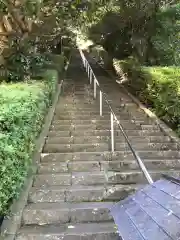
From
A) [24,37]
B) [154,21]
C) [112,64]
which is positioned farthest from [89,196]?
[112,64]

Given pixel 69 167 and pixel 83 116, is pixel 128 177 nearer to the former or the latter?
pixel 69 167

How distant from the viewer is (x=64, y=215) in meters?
4.59

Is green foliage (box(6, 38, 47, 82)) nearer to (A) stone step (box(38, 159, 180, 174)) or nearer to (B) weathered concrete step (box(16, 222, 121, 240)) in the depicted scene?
(A) stone step (box(38, 159, 180, 174))

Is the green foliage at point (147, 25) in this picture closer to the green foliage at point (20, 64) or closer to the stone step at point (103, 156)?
the green foliage at point (20, 64)

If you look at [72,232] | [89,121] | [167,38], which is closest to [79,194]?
[72,232]

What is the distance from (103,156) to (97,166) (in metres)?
0.54

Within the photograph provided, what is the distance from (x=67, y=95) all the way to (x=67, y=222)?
29.8 feet

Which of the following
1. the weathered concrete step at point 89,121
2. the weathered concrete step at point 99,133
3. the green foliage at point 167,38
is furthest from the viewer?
the green foliage at point 167,38

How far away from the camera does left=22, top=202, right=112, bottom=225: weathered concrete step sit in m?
4.52

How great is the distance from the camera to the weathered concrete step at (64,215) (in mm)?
4520

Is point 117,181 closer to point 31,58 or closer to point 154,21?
point 31,58

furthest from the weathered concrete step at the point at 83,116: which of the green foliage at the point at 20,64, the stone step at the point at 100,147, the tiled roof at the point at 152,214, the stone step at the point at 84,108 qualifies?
the tiled roof at the point at 152,214

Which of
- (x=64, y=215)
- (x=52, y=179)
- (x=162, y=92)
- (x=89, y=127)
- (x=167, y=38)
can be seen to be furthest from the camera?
(x=167, y=38)

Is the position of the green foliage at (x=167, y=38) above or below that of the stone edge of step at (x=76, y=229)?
above
